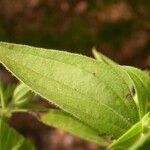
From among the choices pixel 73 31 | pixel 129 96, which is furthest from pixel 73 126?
pixel 73 31

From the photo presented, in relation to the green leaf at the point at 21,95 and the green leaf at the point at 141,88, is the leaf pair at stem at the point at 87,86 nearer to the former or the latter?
the green leaf at the point at 141,88

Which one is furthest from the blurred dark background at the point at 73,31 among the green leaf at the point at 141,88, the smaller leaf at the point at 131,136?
the smaller leaf at the point at 131,136

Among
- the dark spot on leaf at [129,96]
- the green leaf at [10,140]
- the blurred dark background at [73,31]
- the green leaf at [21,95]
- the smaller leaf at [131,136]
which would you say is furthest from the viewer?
the blurred dark background at [73,31]

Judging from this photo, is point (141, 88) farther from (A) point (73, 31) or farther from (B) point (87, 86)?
(A) point (73, 31)

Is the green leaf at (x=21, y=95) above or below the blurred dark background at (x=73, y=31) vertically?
above

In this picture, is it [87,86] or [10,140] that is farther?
[10,140]

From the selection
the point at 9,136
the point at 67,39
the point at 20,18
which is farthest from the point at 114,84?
the point at 20,18
